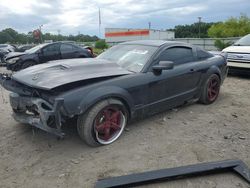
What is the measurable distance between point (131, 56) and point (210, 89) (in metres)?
2.09

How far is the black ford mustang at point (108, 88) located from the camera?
382 cm

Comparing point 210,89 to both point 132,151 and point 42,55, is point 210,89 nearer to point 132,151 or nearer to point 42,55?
point 132,151

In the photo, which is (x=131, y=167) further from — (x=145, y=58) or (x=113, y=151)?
(x=145, y=58)

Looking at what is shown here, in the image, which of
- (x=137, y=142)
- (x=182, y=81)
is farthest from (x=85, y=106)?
(x=182, y=81)

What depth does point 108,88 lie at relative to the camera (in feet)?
13.4

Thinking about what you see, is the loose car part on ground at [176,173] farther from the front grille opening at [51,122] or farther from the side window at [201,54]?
the side window at [201,54]

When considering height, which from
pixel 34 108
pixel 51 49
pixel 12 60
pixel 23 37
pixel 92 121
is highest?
pixel 23 37

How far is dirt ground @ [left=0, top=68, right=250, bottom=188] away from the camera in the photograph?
134 inches

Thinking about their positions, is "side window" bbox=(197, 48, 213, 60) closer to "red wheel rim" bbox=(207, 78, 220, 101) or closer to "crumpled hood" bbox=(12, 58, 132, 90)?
"red wheel rim" bbox=(207, 78, 220, 101)

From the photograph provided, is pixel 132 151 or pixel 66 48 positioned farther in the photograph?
pixel 66 48

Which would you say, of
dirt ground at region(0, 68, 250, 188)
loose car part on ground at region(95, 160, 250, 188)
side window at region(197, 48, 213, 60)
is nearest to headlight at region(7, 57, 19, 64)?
dirt ground at region(0, 68, 250, 188)

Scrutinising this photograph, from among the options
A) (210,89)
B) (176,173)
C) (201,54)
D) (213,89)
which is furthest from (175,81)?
(176,173)

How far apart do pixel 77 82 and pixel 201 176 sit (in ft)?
6.59

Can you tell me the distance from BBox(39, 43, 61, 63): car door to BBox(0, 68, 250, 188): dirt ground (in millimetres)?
7526
